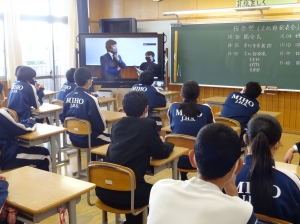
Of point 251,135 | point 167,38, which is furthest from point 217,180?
point 167,38

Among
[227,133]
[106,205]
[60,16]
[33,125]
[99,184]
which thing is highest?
[60,16]

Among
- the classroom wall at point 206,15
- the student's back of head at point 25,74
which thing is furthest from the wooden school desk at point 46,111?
the classroom wall at point 206,15

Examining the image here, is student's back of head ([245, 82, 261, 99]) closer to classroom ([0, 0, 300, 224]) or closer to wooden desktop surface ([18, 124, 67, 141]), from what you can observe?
classroom ([0, 0, 300, 224])

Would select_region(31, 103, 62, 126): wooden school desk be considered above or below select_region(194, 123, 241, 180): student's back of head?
below

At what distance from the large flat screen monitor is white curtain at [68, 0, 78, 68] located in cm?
92

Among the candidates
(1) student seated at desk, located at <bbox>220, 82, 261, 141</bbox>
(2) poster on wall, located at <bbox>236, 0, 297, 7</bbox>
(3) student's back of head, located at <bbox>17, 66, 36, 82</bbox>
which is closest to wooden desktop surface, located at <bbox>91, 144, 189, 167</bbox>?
(1) student seated at desk, located at <bbox>220, 82, 261, 141</bbox>

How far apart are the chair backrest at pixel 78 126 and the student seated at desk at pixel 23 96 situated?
962mm

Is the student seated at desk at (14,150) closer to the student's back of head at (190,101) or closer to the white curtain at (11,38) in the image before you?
the student's back of head at (190,101)

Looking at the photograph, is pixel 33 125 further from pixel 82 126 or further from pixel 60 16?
pixel 60 16

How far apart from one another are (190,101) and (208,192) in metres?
2.30

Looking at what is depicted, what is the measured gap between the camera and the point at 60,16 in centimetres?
778

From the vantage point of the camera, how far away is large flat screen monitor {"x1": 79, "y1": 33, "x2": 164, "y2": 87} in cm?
685

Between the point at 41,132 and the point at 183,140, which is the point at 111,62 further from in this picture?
the point at 183,140

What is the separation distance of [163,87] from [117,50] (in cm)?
116
